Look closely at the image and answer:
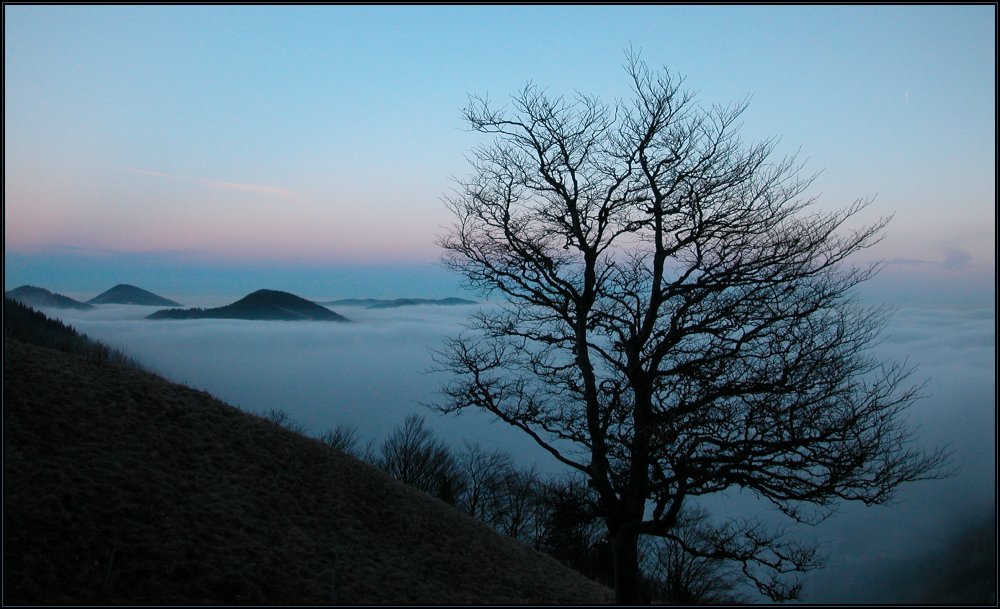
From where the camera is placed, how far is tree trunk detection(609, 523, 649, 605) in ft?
38.4

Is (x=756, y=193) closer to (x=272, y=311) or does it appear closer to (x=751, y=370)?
(x=751, y=370)

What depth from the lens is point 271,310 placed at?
90.3m

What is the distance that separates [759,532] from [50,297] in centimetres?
4292

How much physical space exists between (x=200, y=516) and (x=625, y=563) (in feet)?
25.9

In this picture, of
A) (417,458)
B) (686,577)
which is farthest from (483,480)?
(686,577)

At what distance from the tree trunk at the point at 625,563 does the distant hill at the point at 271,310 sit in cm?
8124

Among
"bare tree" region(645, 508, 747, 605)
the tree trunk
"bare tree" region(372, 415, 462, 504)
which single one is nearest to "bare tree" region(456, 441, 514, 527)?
"bare tree" region(372, 415, 462, 504)

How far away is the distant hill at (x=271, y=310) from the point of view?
87.7 m

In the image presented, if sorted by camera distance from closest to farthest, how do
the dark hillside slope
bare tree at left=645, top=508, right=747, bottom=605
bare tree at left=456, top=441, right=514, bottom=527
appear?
the dark hillside slope → bare tree at left=645, top=508, right=747, bottom=605 → bare tree at left=456, top=441, right=514, bottom=527

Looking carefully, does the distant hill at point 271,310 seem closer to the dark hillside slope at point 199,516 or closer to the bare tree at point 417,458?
the bare tree at point 417,458

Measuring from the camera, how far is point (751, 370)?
36.3 feet

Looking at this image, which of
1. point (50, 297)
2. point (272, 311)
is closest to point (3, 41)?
point (50, 297)

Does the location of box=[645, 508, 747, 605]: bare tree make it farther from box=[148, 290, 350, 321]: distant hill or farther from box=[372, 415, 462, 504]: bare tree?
box=[148, 290, 350, 321]: distant hill

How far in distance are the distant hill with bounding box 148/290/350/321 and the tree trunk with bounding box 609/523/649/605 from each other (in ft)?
267
